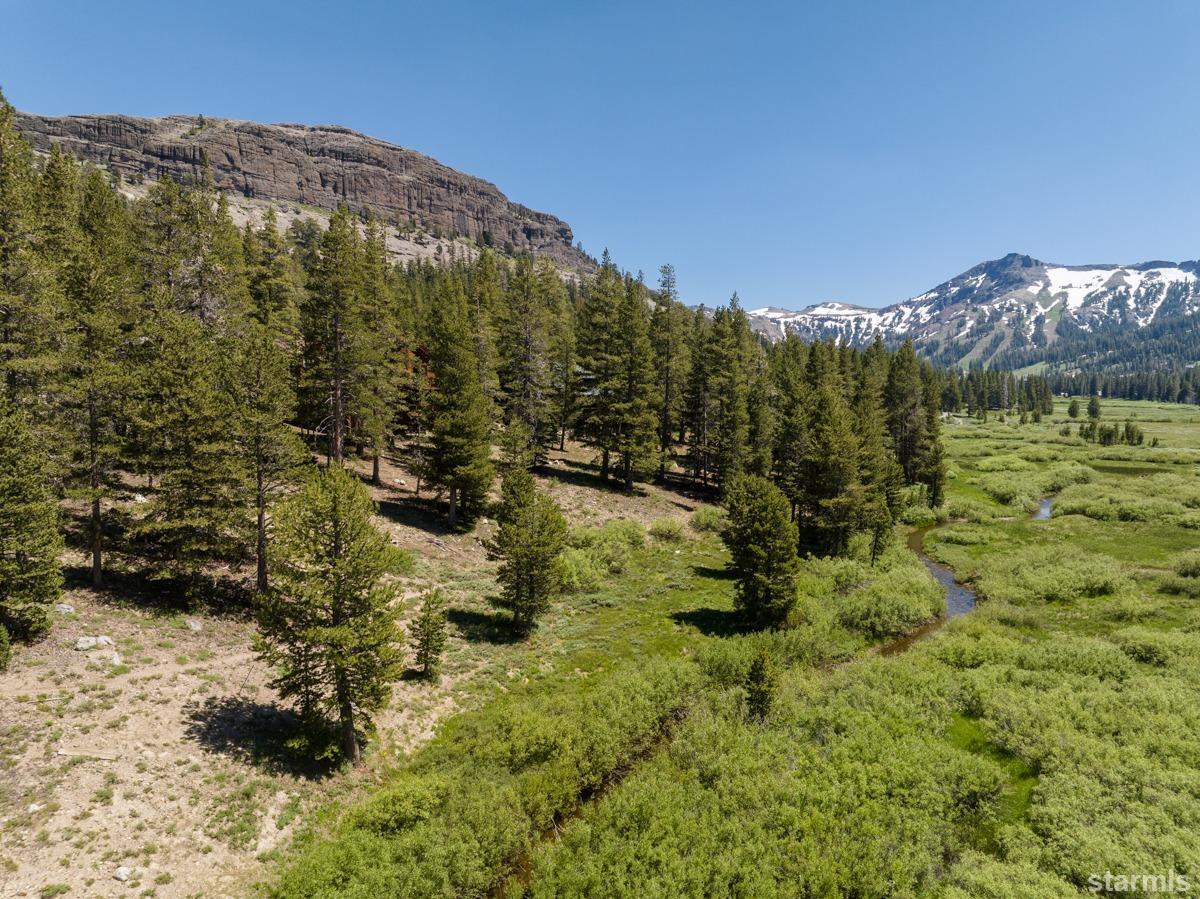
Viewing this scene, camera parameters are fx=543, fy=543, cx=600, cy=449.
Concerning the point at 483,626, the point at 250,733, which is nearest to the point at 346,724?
the point at 250,733

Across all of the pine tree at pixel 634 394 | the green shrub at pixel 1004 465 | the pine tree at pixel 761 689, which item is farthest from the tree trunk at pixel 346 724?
the green shrub at pixel 1004 465

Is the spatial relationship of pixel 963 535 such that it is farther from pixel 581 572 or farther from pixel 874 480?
pixel 581 572

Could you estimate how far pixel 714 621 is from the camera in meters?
33.0

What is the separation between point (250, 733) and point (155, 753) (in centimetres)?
272

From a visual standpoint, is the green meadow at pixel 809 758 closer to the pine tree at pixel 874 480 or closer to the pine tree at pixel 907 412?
the pine tree at pixel 874 480

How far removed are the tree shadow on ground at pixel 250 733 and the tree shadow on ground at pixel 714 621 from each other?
65.9ft

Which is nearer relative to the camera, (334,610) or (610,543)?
(334,610)

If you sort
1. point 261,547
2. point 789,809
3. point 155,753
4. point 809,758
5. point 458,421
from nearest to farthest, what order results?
point 155,753, point 789,809, point 809,758, point 261,547, point 458,421

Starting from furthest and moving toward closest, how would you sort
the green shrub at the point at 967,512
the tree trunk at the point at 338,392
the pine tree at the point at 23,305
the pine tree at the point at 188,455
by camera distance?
the green shrub at the point at 967,512 → the tree trunk at the point at 338,392 → the pine tree at the point at 188,455 → the pine tree at the point at 23,305

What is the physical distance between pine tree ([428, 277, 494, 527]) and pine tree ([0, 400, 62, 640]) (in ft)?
64.4

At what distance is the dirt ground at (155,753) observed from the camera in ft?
45.5

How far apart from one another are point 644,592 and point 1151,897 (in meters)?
25.4

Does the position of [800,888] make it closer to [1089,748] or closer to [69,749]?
[1089,748]

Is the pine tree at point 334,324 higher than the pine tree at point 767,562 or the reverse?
higher
